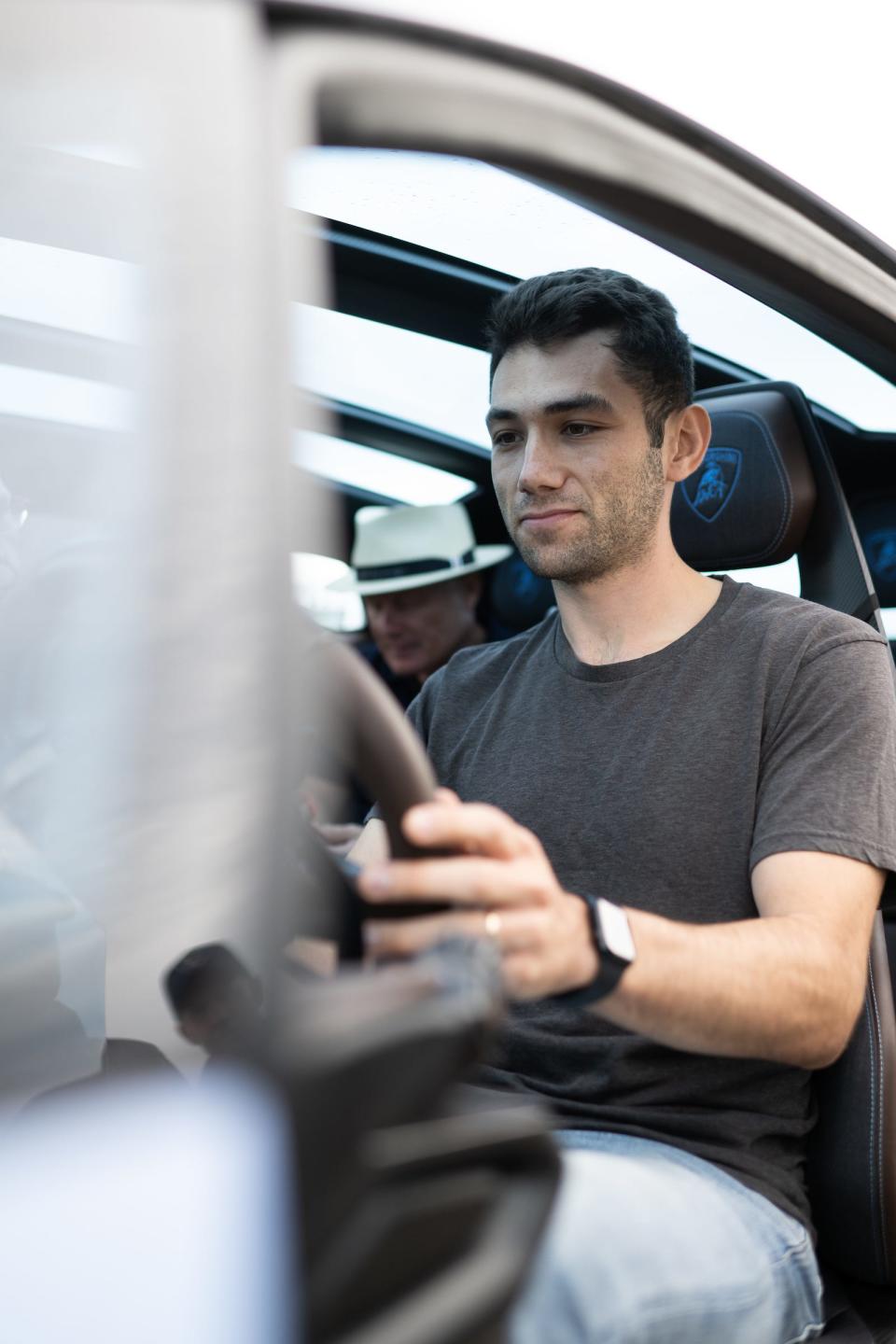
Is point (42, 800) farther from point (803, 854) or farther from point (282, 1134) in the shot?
point (803, 854)

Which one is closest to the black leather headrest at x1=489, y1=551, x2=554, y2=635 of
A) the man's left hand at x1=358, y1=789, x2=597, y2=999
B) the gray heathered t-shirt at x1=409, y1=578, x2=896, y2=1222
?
the gray heathered t-shirt at x1=409, y1=578, x2=896, y2=1222

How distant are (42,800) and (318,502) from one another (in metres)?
0.25

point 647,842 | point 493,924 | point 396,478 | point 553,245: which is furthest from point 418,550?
point 493,924

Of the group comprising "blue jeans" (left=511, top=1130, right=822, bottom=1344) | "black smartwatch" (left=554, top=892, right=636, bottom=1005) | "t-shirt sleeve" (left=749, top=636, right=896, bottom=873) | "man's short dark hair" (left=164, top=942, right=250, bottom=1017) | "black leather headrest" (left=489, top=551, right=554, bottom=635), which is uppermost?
"black leather headrest" (left=489, top=551, right=554, bottom=635)

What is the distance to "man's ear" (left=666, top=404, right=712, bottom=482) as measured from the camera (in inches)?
77.9

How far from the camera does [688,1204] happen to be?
1.27m

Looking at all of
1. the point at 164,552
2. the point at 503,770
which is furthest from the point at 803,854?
the point at 164,552

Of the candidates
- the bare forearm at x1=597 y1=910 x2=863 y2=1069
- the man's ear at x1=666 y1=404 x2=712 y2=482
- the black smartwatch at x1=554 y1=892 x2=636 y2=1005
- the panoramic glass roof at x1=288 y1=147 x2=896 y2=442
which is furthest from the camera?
the man's ear at x1=666 y1=404 x2=712 y2=482

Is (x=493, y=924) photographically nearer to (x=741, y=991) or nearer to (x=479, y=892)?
(x=479, y=892)

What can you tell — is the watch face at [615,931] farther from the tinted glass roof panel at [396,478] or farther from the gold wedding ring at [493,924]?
the tinted glass roof panel at [396,478]

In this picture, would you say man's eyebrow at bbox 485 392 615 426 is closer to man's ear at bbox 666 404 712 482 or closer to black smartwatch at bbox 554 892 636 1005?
man's ear at bbox 666 404 712 482

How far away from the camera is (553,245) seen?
6.26ft

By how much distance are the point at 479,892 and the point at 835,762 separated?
29.6 inches

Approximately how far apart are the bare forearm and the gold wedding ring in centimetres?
22
